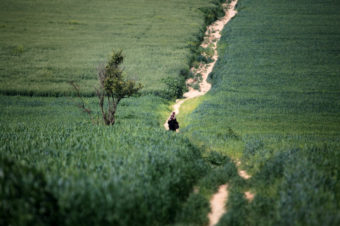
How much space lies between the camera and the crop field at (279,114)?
A: 8.66m

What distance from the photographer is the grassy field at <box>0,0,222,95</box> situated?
3478 centimetres

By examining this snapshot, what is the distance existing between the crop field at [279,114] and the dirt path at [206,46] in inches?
69.5

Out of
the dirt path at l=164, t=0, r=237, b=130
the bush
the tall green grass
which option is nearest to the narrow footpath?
the dirt path at l=164, t=0, r=237, b=130

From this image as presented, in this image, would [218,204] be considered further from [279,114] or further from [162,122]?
[279,114]

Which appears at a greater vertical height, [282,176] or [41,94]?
[282,176]

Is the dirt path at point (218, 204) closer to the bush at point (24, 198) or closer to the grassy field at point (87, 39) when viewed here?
the bush at point (24, 198)

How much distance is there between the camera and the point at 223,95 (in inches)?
1117

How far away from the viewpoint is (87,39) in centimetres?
5047

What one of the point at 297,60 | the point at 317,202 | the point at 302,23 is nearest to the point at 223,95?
the point at 297,60

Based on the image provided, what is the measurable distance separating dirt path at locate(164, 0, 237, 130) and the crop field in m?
1.76

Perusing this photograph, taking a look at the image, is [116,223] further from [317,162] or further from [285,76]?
[285,76]

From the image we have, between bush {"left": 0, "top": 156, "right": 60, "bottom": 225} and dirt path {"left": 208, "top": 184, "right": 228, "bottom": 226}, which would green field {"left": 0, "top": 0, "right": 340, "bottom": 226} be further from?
dirt path {"left": 208, "top": 184, "right": 228, "bottom": 226}

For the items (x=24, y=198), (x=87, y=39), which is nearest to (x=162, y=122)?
(x=24, y=198)

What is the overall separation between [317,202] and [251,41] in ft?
144
